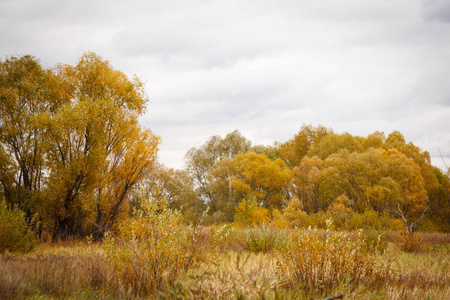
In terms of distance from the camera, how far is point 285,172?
36688mm

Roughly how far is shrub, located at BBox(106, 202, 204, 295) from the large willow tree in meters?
10.2

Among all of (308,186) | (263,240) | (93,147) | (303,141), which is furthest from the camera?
(303,141)

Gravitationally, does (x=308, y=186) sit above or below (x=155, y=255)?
above

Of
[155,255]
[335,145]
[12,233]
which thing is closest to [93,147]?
[12,233]

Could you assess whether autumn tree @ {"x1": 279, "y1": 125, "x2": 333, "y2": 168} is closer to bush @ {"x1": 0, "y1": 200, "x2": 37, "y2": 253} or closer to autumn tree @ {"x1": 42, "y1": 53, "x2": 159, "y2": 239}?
autumn tree @ {"x1": 42, "y1": 53, "x2": 159, "y2": 239}

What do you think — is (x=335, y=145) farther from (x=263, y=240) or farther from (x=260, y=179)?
(x=263, y=240)

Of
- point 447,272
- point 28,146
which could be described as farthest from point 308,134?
point 447,272

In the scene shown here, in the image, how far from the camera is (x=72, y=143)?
50.4 feet

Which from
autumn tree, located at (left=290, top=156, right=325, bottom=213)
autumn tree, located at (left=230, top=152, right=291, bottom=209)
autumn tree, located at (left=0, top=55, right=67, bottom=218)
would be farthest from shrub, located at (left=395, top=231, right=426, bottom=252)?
autumn tree, located at (left=230, top=152, right=291, bottom=209)

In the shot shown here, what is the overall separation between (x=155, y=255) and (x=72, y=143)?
1220 cm

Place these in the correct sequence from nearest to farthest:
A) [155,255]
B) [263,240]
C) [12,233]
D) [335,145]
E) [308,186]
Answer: [155,255], [263,240], [12,233], [308,186], [335,145]

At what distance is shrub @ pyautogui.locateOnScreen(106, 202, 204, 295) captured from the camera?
198 inches

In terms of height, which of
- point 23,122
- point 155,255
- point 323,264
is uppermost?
point 23,122

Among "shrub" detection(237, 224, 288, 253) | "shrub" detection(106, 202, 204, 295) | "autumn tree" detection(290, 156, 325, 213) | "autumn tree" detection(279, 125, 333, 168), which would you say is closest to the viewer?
"shrub" detection(106, 202, 204, 295)
